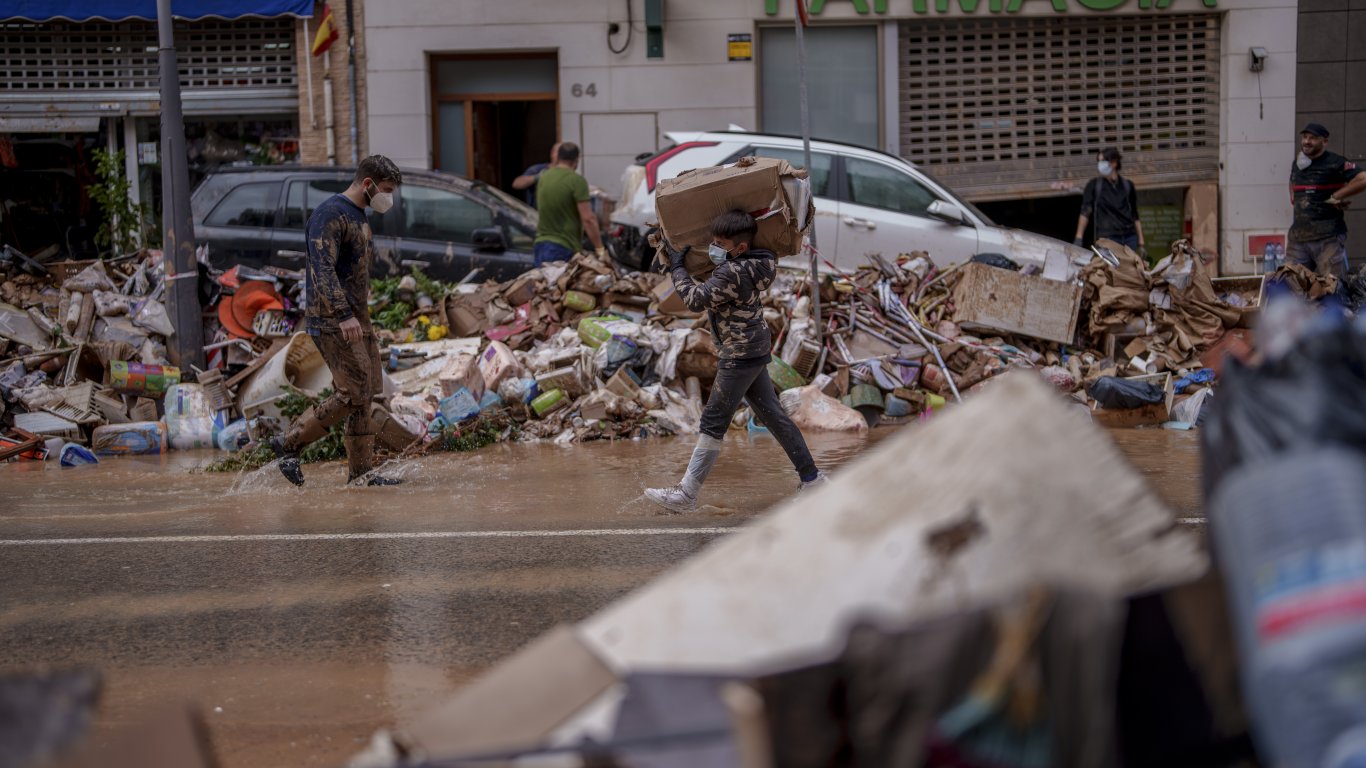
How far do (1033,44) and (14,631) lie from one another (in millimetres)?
14750

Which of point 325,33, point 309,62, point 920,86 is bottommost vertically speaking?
point 920,86

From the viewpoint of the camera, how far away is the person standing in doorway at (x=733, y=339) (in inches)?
266

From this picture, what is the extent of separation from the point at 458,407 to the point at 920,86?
9.18 meters

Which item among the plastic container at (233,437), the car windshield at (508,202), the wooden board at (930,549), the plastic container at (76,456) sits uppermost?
the car windshield at (508,202)

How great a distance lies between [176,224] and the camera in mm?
11289

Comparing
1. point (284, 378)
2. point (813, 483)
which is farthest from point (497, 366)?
point (813, 483)

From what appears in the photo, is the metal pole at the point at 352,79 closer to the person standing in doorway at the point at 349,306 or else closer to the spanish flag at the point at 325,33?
the spanish flag at the point at 325,33

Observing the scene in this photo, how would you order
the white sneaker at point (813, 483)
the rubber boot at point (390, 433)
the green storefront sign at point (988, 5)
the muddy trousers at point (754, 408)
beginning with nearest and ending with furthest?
the muddy trousers at point (754, 408)
the white sneaker at point (813, 483)
the rubber boot at point (390, 433)
the green storefront sign at point (988, 5)

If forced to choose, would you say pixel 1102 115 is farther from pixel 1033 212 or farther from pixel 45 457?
pixel 45 457

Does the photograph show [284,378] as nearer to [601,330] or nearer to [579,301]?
[601,330]

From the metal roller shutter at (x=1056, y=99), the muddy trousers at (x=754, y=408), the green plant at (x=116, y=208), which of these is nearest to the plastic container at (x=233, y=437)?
the muddy trousers at (x=754, y=408)

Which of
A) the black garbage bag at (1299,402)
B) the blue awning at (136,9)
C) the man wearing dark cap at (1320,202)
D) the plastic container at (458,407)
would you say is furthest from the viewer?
the blue awning at (136,9)

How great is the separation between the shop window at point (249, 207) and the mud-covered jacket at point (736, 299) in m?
7.16

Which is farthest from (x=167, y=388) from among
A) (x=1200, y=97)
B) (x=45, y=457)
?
(x=1200, y=97)
